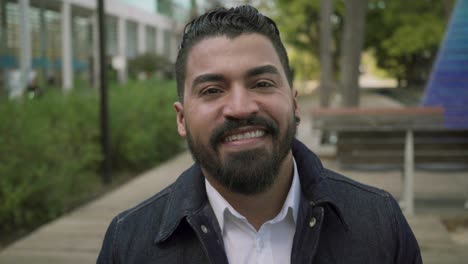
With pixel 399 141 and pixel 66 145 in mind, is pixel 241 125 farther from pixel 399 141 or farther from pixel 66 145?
pixel 66 145

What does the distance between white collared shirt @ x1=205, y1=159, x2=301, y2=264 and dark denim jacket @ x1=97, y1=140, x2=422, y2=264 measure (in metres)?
0.04

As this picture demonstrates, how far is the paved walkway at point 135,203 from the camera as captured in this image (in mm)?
5398

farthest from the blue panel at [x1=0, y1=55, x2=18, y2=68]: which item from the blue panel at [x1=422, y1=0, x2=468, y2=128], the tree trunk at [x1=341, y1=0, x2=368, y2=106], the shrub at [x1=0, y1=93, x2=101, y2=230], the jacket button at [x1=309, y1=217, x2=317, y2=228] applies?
the jacket button at [x1=309, y1=217, x2=317, y2=228]

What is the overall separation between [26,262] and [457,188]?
5.54 m

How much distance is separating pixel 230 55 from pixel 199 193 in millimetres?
443

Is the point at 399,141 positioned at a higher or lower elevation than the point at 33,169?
higher

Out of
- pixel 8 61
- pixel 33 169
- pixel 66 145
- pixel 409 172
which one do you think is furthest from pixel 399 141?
pixel 8 61

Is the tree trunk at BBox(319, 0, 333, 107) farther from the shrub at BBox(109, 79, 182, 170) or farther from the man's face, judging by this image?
the man's face

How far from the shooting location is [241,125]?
1.91 meters

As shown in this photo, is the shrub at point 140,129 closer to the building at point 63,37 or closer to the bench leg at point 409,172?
the building at point 63,37

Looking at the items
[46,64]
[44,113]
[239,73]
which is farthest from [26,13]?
[239,73]

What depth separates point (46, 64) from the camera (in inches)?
Result: 1204

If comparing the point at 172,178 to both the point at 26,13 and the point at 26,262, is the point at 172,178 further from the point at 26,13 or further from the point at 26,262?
the point at 26,13

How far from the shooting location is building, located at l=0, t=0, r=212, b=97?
25.0 metres
